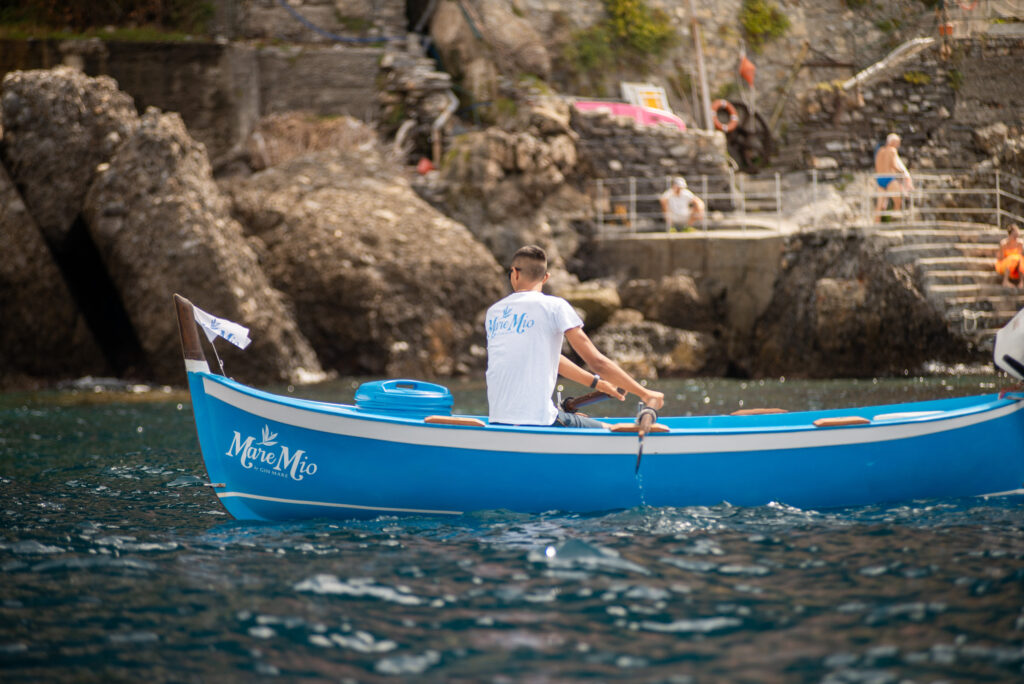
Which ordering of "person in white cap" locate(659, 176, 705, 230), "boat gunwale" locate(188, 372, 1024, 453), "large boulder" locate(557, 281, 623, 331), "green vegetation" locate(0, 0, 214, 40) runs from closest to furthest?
"boat gunwale" locate(188, 372, 1024, 453)
"large boulder" locate(557, 281, 623, 331)
"person in white cap" locate(659, 176, 705, 230)
"green vegetation" locate(0, 0, 214, 40)

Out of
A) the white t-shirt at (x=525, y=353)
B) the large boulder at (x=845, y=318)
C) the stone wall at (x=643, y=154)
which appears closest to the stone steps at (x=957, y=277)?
the large boulder at (x=845, y=318)

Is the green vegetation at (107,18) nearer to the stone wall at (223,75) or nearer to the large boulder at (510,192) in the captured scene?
the stone wall at (223,75)

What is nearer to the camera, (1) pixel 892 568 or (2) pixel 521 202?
(1) pixel 892 568

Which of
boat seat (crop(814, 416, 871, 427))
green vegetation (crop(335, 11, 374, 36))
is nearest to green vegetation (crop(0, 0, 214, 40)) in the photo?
green vegetation (crop(335, 11, 374, 36))

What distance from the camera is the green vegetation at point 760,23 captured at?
83.1 feet

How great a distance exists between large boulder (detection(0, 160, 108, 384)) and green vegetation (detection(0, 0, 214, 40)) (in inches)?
320

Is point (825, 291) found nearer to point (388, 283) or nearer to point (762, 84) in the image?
point (388, 283)

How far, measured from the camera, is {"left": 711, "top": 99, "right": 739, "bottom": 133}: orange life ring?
24.1m

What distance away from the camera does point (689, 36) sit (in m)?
24.9

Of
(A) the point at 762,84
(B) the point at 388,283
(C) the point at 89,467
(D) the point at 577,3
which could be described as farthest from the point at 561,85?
(C) the point at 89,467

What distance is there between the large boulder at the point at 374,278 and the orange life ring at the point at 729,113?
1003 centimetres

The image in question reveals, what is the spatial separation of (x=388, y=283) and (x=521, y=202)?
3732 millimetres

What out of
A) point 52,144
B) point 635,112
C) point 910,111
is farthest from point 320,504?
point 910,111

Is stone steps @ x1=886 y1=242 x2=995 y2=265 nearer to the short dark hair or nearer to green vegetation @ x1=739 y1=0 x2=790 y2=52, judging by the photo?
the short dark hair
